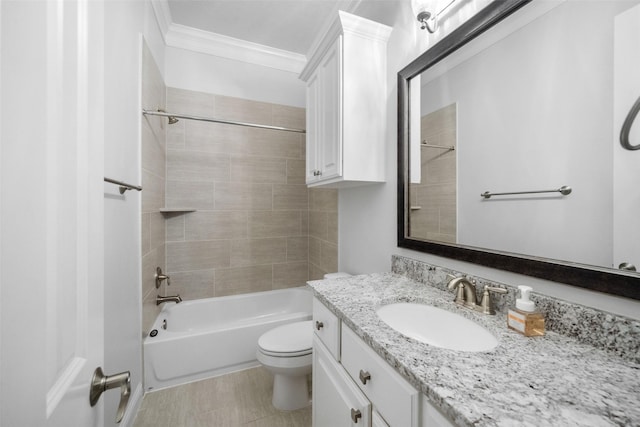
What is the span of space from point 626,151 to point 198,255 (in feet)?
8.57

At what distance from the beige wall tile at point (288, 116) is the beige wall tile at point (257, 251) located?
1187 millimetres

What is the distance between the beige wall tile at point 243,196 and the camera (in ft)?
8.16

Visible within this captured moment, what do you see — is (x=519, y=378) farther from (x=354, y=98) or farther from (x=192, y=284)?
(x=192, y=284)

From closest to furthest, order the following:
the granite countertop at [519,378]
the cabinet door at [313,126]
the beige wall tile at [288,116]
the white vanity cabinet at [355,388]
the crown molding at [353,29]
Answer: the granite countertop at [519,378]
the white vanity cabinet at [355,388]
the crown molding at [353,29]
the cabinet door at [313,126]
the beige wall tile at [288,116]

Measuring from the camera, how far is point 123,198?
139cm

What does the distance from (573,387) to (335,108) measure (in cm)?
141

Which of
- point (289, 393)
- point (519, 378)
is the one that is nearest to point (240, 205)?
point (289, 393)

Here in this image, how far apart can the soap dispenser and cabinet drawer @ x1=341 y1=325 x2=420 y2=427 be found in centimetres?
40

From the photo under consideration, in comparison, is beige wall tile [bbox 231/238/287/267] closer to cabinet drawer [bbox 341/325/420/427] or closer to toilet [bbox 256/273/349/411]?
toilet [bbox 256/273/349/411]

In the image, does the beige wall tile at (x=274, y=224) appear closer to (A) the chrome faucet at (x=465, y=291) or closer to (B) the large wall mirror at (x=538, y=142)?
(B) the large wall mirror at (x=538, y=142)

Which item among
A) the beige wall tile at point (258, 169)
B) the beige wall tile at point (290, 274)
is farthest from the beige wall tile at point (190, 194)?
the beige wall tile at point (290, 274)

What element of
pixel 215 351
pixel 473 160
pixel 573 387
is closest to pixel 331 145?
pixel 473 160

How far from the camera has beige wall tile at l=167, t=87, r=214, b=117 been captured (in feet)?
7.60

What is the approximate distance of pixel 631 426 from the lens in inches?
17.6
